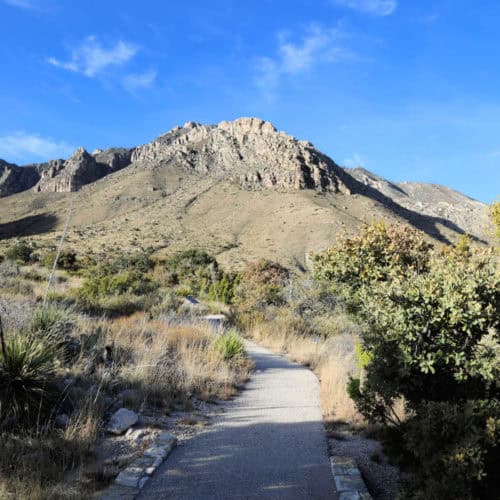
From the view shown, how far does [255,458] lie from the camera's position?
4781mm

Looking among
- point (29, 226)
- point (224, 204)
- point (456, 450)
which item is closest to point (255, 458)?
point (456, 450)

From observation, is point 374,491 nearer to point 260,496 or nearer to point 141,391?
point 260,496

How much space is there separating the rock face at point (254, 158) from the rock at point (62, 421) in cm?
8241

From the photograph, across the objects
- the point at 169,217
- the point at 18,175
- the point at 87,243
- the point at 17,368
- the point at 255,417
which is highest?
the point at 18,175

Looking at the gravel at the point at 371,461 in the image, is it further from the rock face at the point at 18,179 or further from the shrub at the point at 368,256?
the rock face at the point at 18,179

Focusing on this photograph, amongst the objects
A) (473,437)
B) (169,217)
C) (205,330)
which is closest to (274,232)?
(169,217)

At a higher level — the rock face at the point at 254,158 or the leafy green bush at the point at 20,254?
the rock face at the point at 254,158

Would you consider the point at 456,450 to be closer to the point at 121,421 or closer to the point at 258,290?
the point at 121,421

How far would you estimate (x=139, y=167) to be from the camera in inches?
4053

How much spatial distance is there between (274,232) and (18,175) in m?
115

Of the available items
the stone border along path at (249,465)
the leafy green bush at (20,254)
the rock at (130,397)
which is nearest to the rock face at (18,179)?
the leafy green bush at (20,254)

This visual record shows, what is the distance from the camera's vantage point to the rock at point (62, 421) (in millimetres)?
4980

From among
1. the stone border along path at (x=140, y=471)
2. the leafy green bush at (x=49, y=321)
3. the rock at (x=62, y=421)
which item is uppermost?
the leafy green bush at (x=49, y=321)

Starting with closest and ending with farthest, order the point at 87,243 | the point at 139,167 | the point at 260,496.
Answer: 1. the point at 260,496
2. the point at 87,243
3. the point at 139,167
